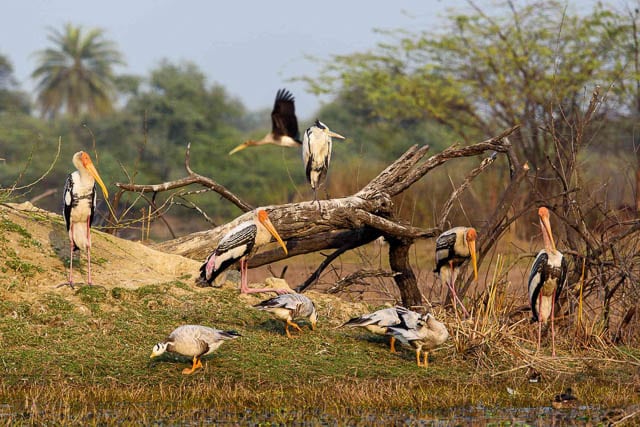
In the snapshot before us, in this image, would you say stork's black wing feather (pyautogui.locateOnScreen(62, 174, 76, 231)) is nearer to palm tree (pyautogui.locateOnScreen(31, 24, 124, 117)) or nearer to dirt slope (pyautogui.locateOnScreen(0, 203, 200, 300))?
dirt slope (pyautogui.locateOnScreen(0, 203, 200, 300))

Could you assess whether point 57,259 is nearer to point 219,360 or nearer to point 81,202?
point 81,202

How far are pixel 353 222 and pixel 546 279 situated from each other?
2.10 m

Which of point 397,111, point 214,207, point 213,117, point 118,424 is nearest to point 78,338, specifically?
point 118,424

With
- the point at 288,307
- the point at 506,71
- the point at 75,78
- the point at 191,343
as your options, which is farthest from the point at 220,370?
the point at 75,78

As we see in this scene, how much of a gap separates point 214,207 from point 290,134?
21034 mm

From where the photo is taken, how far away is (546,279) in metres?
8.36

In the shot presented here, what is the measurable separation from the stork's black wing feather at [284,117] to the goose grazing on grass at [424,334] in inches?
175

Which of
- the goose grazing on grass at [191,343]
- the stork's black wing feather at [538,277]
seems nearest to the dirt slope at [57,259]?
the goose grazing on grass at [191,343]

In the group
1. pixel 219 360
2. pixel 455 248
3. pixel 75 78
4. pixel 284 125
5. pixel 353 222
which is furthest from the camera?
pixel 75 78

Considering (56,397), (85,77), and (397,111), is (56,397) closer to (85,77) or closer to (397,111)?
(397,111)

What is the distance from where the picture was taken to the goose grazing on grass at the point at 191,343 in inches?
268

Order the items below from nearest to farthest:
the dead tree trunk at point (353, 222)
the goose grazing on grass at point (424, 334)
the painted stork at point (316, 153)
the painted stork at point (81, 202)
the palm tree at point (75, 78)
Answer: the goose grazing on grass at point (424, 334), the painted stork at point (81, 202), the dead tree trunk at point (353, 222), the painted stork at point (316, 153), the palm tree at point (75, 78)

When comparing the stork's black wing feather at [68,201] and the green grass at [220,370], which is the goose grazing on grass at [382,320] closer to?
the green grass at [220,370]

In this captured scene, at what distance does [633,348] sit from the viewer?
360 inches
